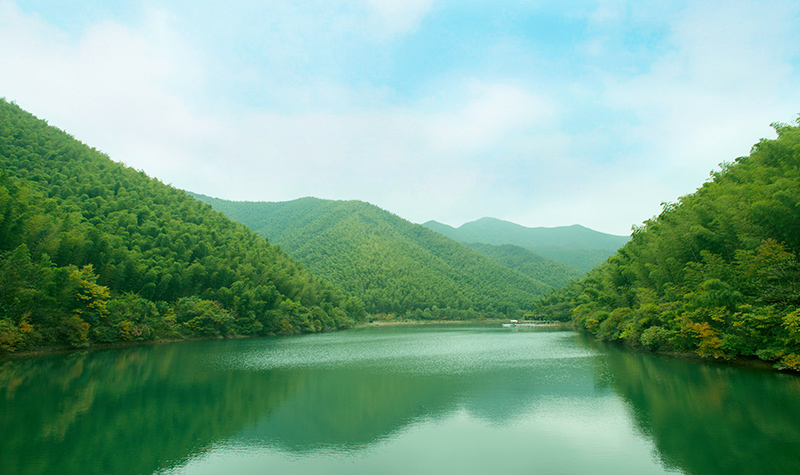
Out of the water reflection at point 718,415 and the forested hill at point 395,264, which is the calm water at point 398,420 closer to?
the water reflection at point 718,415

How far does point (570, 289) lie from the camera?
3182 inches

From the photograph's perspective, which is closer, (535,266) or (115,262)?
(115,262)

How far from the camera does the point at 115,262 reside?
116 feet

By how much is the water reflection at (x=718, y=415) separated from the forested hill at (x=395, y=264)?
79.3 m

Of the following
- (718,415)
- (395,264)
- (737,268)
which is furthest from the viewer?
(395,264)

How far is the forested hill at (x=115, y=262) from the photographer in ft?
86.1

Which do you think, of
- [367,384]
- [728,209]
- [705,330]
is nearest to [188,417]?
[367,384]

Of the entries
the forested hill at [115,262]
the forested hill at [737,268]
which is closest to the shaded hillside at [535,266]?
the forested hill at [115,262]

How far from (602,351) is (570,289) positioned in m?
52.8

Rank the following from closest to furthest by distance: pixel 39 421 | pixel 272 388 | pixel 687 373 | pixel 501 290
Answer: pixel 39 421
pixel 272 388
pixel 687 373
pixel 501 290

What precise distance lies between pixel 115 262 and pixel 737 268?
40.4 meters

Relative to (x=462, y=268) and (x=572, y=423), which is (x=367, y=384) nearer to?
(x=572, y=423)

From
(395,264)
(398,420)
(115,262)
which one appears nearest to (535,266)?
(395,264)

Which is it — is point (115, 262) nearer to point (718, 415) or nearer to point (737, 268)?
point (718, 415)
